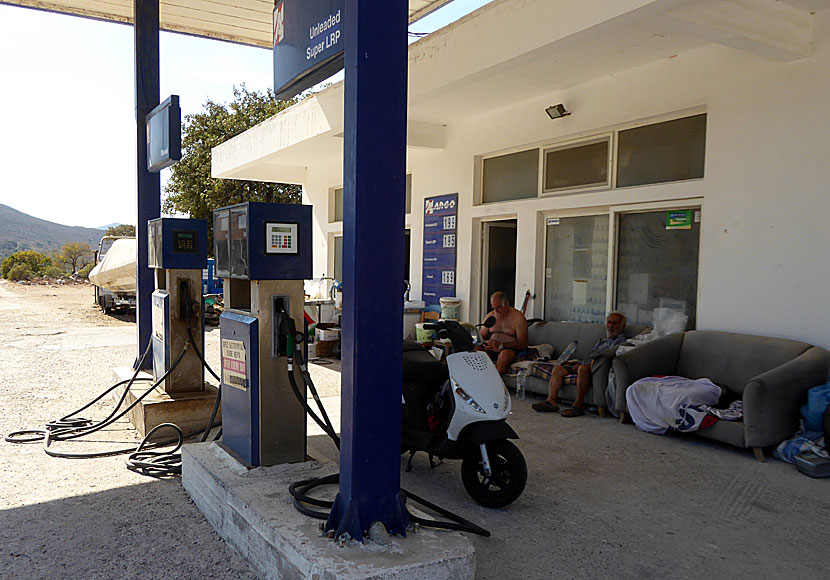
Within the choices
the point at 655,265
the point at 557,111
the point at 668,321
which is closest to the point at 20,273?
the point at 557,111

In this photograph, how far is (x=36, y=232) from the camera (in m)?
101

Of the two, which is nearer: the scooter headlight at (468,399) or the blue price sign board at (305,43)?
the blue price sign board at (305,43)

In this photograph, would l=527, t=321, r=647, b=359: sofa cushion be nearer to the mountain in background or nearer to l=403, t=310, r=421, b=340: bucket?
l=403, t=310, r=421, b=340: bucket

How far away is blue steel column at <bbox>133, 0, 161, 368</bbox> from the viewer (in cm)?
684

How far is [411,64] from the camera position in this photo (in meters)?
7.21

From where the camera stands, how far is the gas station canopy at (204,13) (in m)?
7.77

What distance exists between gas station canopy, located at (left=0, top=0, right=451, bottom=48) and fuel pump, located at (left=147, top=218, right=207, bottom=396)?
3.56 m

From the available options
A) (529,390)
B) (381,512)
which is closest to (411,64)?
(529,390)

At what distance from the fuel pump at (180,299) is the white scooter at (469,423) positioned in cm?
222

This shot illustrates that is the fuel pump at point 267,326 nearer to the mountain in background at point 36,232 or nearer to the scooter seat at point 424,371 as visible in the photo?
the scooter seat at point 424,371

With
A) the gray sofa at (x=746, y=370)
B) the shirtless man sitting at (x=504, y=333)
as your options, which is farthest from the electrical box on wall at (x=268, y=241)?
the shirtless man sitting at (x=504, y=333)

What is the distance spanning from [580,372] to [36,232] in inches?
4440

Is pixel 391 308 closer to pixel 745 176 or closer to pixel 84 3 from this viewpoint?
pixel 745 176

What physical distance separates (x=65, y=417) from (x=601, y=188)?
5968 millimetres
